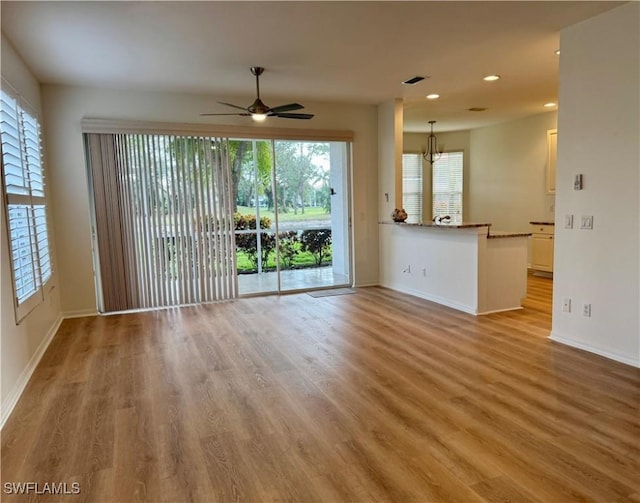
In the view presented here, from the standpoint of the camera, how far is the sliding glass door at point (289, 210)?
6660 mm

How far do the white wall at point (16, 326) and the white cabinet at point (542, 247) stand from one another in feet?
22.9

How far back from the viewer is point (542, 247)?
7086mm

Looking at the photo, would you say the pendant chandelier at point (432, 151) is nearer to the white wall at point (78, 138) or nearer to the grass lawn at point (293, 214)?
the grass lawn at point (293, 214)

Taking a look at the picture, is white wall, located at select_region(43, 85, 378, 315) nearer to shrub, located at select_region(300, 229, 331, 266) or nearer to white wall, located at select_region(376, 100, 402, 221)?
white wall, located at select_region(376, 100, 402, 221)

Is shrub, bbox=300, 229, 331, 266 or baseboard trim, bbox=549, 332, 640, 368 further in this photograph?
shrub, bbox=300, 229, 331, 266

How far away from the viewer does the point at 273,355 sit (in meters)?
3.74

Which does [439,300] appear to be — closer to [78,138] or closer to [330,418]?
[330,418]

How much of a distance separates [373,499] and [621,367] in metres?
2.49

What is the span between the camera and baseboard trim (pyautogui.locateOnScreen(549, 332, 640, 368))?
10.9 feet

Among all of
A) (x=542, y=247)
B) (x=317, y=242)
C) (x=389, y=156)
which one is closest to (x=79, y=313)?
(x=317, y=242)

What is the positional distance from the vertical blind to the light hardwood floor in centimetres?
118

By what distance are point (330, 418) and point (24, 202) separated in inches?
124

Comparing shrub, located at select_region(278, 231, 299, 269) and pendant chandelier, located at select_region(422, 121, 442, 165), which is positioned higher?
pendant chandelier, located at select_region(422, 121, 442, 165)

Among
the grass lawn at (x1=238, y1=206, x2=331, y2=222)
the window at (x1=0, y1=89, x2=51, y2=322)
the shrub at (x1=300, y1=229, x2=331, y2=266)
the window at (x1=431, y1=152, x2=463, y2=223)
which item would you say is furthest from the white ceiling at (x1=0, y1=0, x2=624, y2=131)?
the window at (x1=431, y1=152, x2=463, y2=223)
